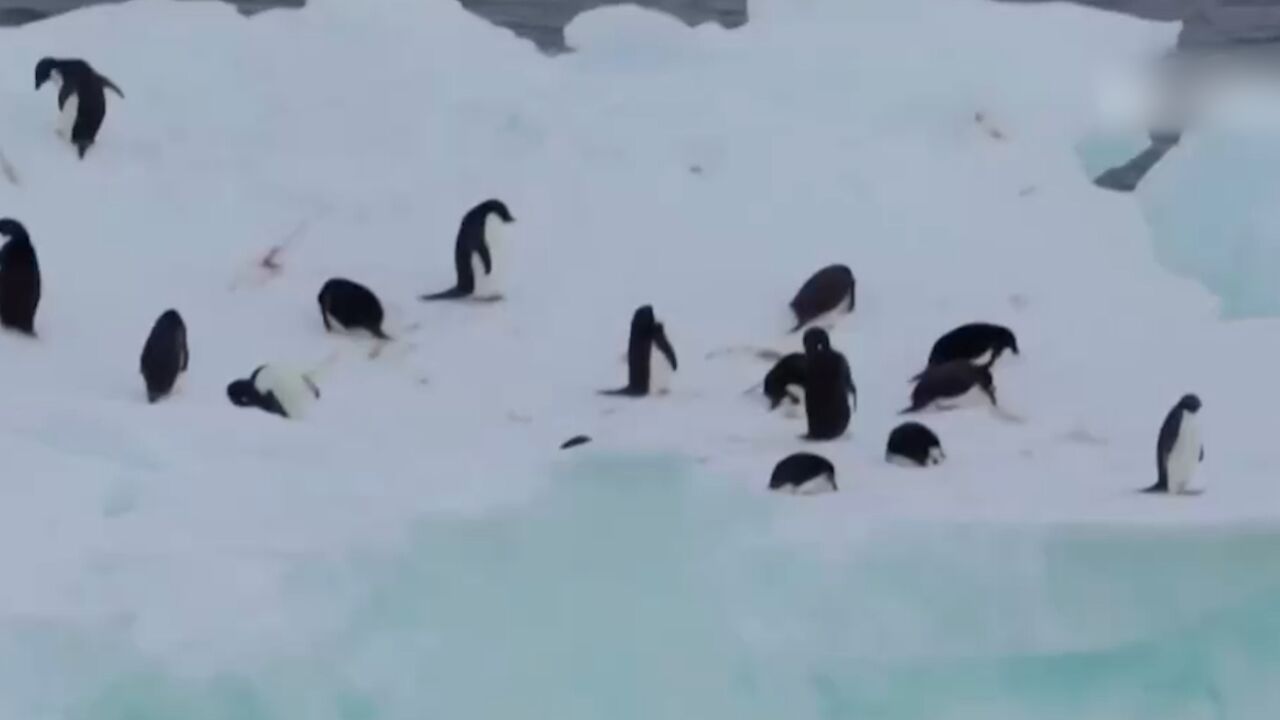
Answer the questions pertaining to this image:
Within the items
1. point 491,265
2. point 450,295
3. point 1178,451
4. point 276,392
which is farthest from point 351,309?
point 1178,451

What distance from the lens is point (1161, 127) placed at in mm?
6898

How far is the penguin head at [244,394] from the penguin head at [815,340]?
120 centimetres

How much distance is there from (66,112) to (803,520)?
2.89 m

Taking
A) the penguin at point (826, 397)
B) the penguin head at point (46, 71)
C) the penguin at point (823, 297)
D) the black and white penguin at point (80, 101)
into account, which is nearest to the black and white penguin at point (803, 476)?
the penguin at point (826, 397)

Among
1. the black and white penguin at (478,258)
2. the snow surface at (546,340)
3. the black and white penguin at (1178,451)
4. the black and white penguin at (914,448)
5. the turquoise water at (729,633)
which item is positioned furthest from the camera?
the black and white penguin at (478,258)

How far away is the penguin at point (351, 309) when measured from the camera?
17.4 ft

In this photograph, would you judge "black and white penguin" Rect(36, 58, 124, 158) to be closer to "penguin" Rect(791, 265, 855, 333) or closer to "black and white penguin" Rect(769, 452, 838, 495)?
"penguin" Rect(791, 265, 855, 333)

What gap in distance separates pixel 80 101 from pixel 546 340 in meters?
1.58

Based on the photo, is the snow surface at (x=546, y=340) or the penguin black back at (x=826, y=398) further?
the penguin black back at (x=826, y=398)

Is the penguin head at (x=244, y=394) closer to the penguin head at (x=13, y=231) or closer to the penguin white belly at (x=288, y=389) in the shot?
the penguin white belly at (x=288, y=389)

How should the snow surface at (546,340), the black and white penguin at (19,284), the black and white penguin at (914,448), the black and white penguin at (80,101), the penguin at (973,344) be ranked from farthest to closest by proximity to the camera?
the black and white penguin at (80,101), the penguin at (973,344), the black and white penguin at (19,284), the black and white penguin at (914,448), the snow surface at (546,340)

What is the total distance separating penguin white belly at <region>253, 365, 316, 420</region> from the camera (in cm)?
472

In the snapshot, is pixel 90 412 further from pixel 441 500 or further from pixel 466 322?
pixel 466 322

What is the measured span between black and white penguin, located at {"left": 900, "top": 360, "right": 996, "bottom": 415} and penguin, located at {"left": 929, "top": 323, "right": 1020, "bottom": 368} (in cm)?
14
